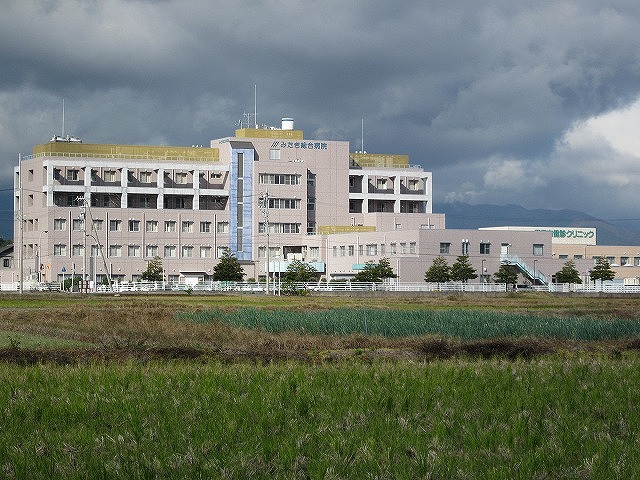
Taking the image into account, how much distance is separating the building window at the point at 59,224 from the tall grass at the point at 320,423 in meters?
98.6

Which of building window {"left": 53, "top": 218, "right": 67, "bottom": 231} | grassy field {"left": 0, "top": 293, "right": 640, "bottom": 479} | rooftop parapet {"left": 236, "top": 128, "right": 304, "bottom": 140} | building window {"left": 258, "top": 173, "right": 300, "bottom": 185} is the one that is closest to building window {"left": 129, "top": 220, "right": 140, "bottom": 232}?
building window {"left": 53, "top": 218, "right": 67, "bottom": 231}

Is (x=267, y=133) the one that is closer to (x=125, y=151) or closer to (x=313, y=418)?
(x=125, y=151)

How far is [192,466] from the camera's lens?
29.6 ft

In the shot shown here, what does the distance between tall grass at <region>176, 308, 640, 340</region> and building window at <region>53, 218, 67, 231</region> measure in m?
78.3

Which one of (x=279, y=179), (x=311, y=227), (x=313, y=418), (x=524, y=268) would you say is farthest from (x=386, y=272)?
(x=313, y=418)

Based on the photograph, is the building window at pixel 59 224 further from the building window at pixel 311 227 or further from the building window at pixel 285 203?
the building window at pixel 311 227

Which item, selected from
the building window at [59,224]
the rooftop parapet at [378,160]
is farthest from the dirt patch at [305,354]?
the rooftop parapet at [378,160]

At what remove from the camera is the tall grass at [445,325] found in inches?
1150

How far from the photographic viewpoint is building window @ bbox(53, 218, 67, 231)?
111 meters

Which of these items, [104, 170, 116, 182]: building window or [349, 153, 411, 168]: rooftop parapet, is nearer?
[104, 170, 116, 182]: building window

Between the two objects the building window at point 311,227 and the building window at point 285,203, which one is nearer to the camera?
the building window at point 285,203

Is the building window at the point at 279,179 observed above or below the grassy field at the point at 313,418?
above

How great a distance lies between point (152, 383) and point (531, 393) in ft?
17.0

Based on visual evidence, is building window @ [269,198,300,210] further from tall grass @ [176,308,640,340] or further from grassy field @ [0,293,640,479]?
grassy field @ [0,293,640,479]
